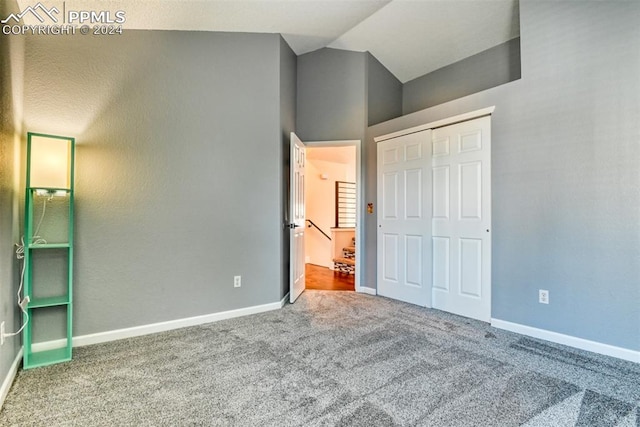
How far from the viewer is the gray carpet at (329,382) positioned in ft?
5.41

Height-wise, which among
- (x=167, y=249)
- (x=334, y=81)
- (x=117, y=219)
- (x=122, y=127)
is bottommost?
(x=167, y=249)

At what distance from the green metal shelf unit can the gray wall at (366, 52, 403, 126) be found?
3361 mm

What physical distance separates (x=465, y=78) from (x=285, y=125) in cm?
244

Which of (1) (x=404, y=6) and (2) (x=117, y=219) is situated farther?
(1) (x=404, y=6)

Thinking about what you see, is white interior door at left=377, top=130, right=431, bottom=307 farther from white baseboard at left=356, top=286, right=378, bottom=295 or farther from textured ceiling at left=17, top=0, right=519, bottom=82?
textured ceiling at left=17, top=0, right=519, bottom=82

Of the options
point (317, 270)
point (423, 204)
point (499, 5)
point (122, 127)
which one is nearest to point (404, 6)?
point (499, 5)

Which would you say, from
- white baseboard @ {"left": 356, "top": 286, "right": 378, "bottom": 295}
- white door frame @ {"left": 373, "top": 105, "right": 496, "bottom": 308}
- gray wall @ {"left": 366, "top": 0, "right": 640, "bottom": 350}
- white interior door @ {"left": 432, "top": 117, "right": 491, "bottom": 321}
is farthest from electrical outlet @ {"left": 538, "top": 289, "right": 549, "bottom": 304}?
white baseboard @ {"left": 356, "top": 286, "right": 378, "bottom": 295}

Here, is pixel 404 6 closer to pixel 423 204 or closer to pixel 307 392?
pixel 423 204

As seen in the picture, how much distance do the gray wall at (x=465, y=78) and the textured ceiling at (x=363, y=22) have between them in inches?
3.5

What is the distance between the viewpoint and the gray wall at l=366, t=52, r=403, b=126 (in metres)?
4.35

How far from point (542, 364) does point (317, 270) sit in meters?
4.28

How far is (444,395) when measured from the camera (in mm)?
1839

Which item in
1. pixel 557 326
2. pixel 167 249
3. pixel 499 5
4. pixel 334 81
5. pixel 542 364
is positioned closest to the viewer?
pixel 542 364

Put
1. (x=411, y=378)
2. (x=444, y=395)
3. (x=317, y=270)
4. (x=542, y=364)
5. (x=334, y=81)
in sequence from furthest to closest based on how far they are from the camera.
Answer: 1. (x=317, y=270)
2. (x=334, y=81)
3. (x=542, y=364)
4. (x=411, y=378)
5. (x=444, y=395)
